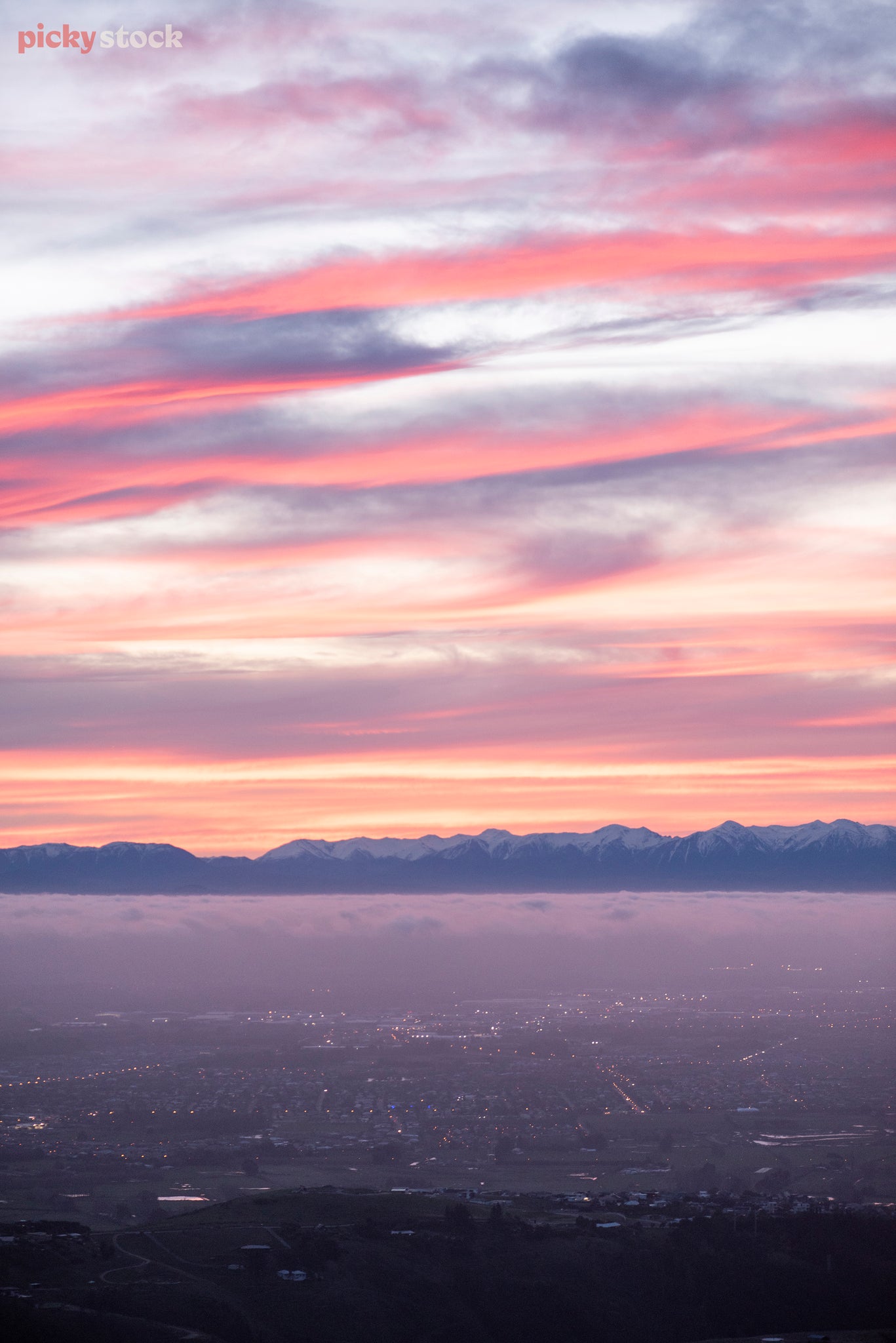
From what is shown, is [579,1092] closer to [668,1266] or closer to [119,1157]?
[119,1157]

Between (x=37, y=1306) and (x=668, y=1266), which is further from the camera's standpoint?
(x=668, y=1266)

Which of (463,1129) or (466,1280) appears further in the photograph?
(463,1129)

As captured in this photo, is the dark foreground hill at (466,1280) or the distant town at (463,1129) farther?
the distant town at (463,1129)

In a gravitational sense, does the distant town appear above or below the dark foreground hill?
below

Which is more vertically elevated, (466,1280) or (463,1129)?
(466,1280)

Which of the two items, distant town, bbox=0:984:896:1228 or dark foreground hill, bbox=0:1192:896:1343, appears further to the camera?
distant town, bbox=0:984:896:1228

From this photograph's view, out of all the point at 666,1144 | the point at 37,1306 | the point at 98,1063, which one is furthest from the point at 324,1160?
the point at 98,1063

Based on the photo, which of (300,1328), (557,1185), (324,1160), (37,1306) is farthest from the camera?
(324,1160)

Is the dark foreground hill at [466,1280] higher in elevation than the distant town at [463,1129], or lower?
higher
